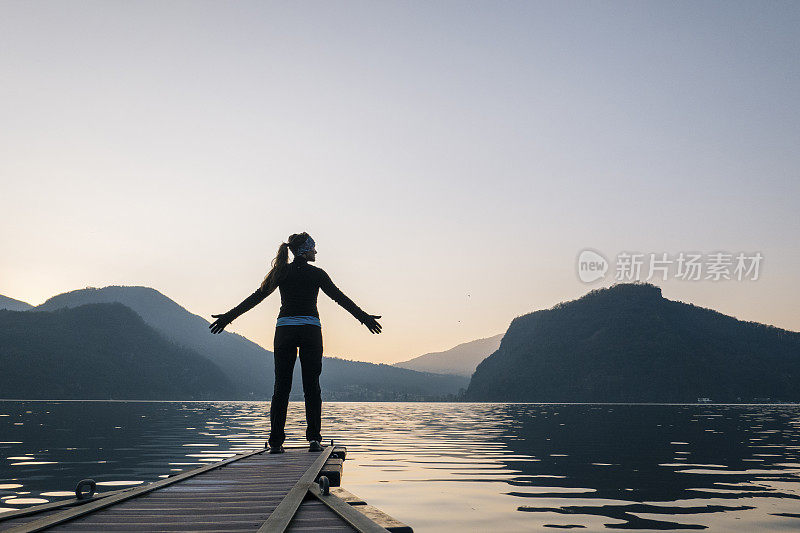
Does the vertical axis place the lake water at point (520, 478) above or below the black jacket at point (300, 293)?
below

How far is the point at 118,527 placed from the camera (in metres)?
5.59

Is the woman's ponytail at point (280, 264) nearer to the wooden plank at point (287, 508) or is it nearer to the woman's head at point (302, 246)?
the woman's head at point (302, 246)

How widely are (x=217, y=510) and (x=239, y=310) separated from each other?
19.6 feet

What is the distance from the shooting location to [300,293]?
1223 centimetres

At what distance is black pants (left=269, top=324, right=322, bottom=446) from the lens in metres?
12.2

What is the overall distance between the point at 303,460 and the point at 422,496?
11.9ft

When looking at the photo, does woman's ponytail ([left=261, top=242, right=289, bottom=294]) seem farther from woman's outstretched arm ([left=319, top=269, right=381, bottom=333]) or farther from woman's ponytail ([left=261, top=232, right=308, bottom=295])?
woman's outstretched arm ([left=319, top=269, right=381, bottom=333])

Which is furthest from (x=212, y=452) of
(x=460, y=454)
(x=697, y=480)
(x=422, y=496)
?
(x=697, y=480)

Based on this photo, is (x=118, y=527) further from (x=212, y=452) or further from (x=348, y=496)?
(x=212, y=452)

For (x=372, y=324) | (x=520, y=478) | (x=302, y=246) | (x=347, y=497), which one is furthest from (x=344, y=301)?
(x=520, y=478)

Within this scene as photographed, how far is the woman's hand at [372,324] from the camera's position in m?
12.4

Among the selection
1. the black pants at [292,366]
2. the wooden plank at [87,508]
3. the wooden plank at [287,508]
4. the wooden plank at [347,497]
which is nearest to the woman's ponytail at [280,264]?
the black pants at [292,366]

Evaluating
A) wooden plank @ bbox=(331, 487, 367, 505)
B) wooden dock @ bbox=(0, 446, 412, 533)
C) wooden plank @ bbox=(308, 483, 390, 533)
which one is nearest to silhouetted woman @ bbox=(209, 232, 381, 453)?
wooden dock @ bbox=(0, 446, 412, 533)

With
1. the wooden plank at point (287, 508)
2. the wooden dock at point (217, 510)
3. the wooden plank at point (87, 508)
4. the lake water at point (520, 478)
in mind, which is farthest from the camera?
the lake water at point (520, 478)
